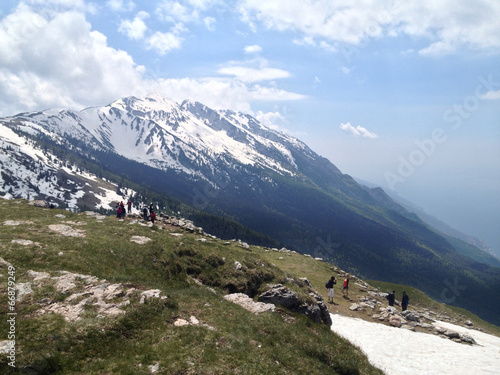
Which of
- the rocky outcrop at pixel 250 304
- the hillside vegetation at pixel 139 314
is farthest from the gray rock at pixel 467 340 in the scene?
the rocky outcrop at pixel 250 304

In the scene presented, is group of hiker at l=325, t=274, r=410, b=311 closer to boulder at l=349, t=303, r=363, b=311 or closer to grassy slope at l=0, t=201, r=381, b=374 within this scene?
boulder at l=349, t=303, r=363, b=311

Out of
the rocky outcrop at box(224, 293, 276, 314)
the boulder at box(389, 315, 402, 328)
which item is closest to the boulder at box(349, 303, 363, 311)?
the boulder at box(389, 315, 402, 328)

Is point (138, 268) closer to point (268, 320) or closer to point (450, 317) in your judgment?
point (268, 320)

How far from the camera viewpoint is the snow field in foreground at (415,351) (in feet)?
86.1

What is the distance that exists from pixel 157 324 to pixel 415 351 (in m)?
28.9

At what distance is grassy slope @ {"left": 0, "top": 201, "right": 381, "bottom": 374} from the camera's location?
591 inches

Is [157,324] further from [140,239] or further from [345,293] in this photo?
[345,293]

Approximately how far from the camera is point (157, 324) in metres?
18.9

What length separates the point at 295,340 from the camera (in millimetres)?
21203

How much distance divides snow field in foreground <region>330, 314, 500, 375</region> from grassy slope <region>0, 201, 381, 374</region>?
674 cm

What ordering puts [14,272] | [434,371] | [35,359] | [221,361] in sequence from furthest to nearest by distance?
[434,371], [14,272], [221,361], [35,359]

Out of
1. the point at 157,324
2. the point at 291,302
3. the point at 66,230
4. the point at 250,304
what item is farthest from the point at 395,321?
the point at 66,230

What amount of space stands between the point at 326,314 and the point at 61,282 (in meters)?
27.4

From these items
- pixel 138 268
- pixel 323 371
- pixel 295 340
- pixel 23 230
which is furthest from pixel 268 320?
pixel 23 230
